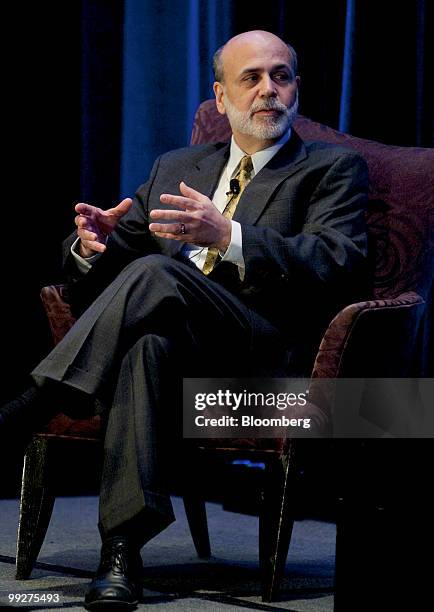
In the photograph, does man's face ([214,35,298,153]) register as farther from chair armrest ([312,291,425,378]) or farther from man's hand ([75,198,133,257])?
chair armrest ([312,291,425,378])

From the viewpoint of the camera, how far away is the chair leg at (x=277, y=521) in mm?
1812

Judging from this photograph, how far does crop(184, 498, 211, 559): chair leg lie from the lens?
7.85ft

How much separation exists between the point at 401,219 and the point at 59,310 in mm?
717

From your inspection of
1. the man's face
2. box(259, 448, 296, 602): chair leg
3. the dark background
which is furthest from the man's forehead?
box(259, 448, 296, 602): chair leg

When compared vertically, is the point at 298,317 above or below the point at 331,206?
below

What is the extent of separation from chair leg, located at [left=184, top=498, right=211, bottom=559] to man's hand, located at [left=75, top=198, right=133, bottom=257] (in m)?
0.65

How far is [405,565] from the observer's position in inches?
56.1

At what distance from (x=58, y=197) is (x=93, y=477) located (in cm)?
92

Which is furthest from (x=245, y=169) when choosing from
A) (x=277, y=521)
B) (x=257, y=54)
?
(x=277, y=521)

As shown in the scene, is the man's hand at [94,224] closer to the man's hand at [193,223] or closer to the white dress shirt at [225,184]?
the white dress shirt at [225,184]

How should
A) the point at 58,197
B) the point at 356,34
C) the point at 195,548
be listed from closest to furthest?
1. the point at 195,548
2. the point at 356,34
3. the point at 58,197

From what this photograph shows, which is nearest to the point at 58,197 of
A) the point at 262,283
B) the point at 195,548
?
the point at 195,548

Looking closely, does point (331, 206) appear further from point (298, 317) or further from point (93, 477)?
point (93, 477)

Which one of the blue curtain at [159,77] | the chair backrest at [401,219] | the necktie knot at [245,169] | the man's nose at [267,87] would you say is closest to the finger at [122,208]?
the necktie knot at [245,169]
